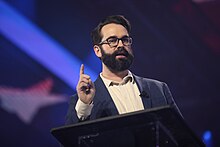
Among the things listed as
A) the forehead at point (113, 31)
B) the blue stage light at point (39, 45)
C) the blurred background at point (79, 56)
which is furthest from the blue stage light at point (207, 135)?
the forehead at point (113, 31)

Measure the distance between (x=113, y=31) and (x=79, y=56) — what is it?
5.33 feet

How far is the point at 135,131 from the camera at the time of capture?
183cm

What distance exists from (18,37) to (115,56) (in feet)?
5.50

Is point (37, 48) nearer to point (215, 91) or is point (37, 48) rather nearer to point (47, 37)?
point (47, 37)

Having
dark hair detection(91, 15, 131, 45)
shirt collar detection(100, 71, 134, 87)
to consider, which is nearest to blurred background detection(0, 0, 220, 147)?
dark hair detection(91, 15, 131, 45)

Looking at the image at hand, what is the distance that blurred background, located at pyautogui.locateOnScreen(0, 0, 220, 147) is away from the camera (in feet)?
12.9

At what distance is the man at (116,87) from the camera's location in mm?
2289

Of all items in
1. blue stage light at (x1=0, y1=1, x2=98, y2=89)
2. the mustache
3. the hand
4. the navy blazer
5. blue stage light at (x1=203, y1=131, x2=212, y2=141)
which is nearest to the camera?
the hand

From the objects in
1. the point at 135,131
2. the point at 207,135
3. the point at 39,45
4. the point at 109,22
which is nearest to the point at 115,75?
the point at 109,22

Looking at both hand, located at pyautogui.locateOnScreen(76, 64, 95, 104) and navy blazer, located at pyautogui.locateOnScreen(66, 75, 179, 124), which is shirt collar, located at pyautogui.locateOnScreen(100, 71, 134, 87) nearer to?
navy blazer, located at pyautogui.locateOnScreen(66, 75, 179, 124)

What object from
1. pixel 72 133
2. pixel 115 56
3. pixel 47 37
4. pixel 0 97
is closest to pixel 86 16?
pixel 47 37

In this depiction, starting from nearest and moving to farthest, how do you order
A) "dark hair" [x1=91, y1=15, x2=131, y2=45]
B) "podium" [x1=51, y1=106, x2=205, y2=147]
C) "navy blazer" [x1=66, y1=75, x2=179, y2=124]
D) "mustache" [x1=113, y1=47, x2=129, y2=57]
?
"podium" [x1=51, y1=106, x2=205, y2=147] → "navy blazer" [x1=66, y1=75, x2=179, y2=124] → "mustache" [x1=113, y1=47, x2=129, y2=57] → "dark hair" [x1=91, y1=15, x2=131, y2=45]

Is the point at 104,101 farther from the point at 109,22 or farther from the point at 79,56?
the point at 79,56

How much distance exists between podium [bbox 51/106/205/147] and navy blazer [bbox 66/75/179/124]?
31 centimetres
